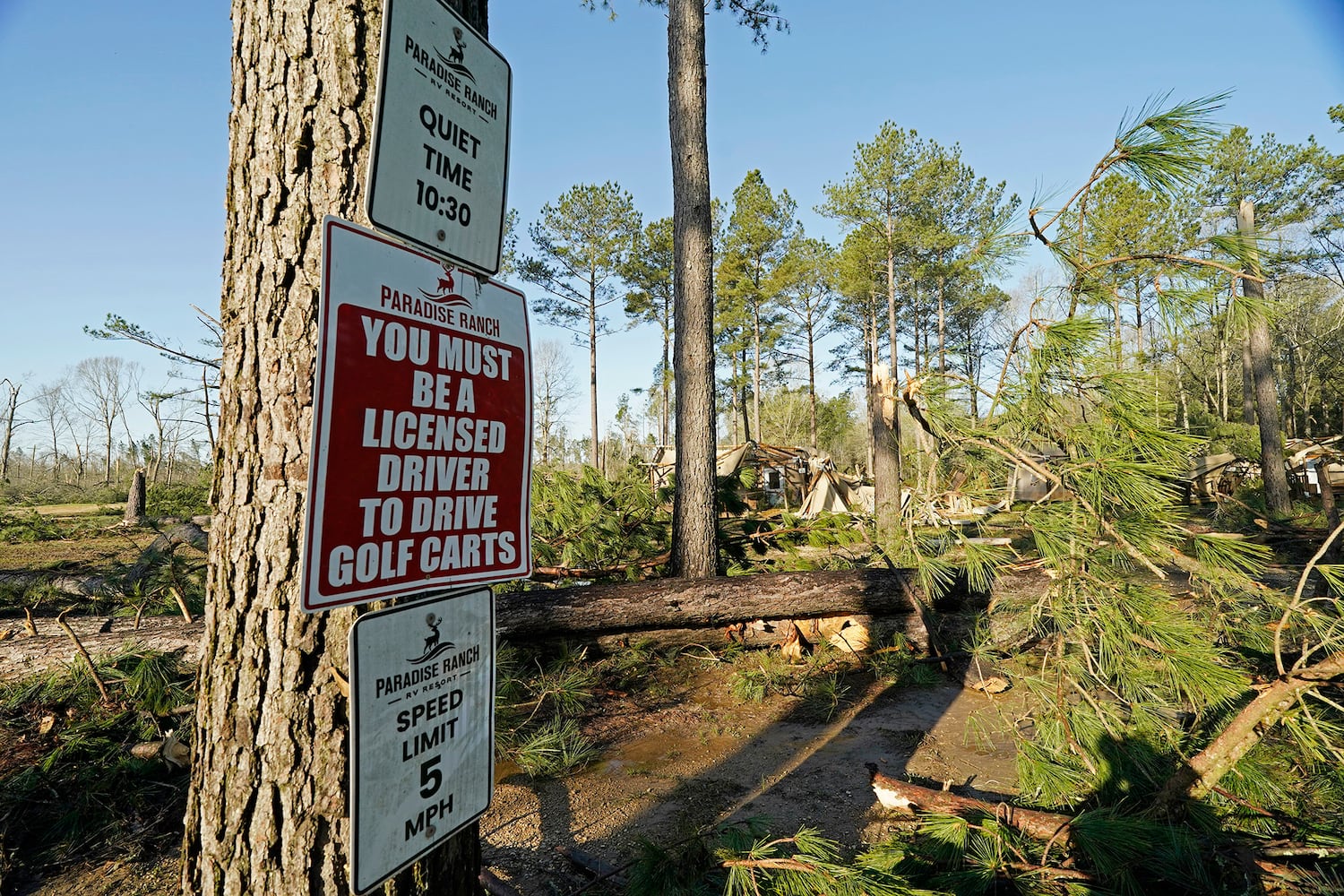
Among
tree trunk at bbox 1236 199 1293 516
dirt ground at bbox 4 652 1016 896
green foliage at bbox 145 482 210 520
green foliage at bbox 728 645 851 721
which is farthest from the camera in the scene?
green foliage at bbox 145 482 210 520

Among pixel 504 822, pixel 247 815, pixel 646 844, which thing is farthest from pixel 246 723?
pixel 504 822

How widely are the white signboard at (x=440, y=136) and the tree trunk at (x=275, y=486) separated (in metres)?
0.11

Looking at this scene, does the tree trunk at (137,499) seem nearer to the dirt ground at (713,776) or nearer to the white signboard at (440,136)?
the dirt ground at (713,776)

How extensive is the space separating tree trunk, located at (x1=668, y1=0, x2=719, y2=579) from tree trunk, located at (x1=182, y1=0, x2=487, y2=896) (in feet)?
Result: 17.1

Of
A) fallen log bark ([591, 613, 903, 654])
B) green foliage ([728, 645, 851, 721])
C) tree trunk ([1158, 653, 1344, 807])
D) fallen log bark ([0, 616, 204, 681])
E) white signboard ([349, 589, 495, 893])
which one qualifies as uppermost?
white signboard ([349, 589, 495, 893])

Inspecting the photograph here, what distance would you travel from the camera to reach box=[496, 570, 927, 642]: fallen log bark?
16.6 ft

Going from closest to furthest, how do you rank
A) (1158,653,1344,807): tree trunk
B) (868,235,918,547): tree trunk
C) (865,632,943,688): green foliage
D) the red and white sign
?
the red and white sign
(1158,653,1344,807): tree trunk
(868,235,918,547): tree trunk
(865,632,943,688): green foliage

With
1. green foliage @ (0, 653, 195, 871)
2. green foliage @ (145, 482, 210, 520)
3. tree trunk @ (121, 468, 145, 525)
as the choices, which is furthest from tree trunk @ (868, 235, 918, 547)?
tree trunk @ (121, 468, 145, 525)

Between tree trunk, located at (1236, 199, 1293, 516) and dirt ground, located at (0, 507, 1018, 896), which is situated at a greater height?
tree trunk, located at (1236, 199, 1293, 516)

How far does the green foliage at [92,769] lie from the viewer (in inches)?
118

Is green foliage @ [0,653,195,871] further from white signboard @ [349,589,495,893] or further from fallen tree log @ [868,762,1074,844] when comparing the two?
fallen tree log @ [868,762,1074,844]

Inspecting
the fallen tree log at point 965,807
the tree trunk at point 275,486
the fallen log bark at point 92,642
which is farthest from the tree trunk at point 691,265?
the tree trunk at point 275,486

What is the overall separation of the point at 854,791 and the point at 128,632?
15.2 ft

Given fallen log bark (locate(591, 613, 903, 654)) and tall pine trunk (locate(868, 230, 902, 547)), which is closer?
tall pine trunk (locate(868, 230, 902, 547))
